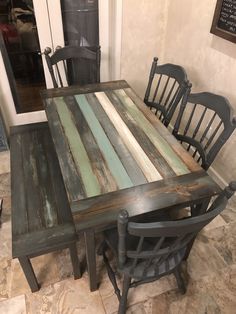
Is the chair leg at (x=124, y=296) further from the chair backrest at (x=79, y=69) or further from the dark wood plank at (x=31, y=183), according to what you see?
the chair backrest at (x=79, y=69)

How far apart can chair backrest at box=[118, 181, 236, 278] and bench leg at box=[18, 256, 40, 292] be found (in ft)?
1.60

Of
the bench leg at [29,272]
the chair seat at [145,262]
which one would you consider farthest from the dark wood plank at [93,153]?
the bench leg at [29,272]

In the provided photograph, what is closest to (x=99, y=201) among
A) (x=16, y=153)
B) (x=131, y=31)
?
(x=16, y=153)

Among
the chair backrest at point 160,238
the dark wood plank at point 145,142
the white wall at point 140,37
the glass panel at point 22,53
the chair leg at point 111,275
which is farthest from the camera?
the white wall at point 140,37

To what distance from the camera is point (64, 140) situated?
142 cm

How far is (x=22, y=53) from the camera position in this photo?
236cm

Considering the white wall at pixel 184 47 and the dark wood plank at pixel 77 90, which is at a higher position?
the white wall at pixel 184 47

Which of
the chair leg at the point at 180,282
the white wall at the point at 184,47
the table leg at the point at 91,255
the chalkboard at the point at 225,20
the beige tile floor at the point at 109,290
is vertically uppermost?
the chalkboard at the point at 225,20

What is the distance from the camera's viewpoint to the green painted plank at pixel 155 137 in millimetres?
1279

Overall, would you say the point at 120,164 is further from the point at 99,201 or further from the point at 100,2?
the point at 100,2

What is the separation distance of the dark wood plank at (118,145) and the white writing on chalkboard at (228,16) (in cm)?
103

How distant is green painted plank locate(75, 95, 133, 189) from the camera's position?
3.90 feet

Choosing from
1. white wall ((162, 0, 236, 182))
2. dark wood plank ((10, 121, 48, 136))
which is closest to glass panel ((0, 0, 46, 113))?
dark wood plank ((10, 121, 48, 136))

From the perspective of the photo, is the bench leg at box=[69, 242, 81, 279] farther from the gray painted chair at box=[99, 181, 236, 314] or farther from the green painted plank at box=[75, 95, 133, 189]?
the green painted plank at box=[75, 95, 133, 189]
